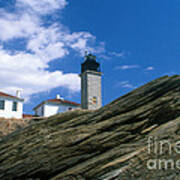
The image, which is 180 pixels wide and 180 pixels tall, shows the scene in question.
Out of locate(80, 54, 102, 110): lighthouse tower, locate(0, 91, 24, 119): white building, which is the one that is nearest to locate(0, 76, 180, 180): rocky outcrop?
locate(0, 91, 24, 119): white building

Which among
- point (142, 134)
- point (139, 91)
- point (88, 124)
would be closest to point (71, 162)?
point (88, 124)

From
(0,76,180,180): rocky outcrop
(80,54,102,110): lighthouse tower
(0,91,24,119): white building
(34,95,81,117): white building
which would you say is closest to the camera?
(0,76,180,180): rocky outcrop

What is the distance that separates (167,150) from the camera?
7262 millimetres

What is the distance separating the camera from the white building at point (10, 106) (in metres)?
38.5

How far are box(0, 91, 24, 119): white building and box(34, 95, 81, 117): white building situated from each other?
5122 millimetres

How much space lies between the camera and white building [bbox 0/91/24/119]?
38481 millimetres

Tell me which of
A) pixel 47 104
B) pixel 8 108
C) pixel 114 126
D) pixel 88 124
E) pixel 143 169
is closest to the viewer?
pixel 143 169

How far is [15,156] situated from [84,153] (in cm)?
359

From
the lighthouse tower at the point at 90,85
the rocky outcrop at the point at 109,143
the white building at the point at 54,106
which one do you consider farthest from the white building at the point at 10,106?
the rocky outcrop at the point at 109,143

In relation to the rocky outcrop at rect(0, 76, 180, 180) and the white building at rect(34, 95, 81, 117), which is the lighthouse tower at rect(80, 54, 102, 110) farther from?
the rocky outcrop at rect(0, 76, 180, 180)

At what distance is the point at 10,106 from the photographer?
1544 inches

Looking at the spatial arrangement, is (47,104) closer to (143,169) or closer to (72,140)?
(72,140)

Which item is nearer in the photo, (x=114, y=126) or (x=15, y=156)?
(x=114, y=126)

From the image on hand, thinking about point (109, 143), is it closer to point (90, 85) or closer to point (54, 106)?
point (90, 85)
